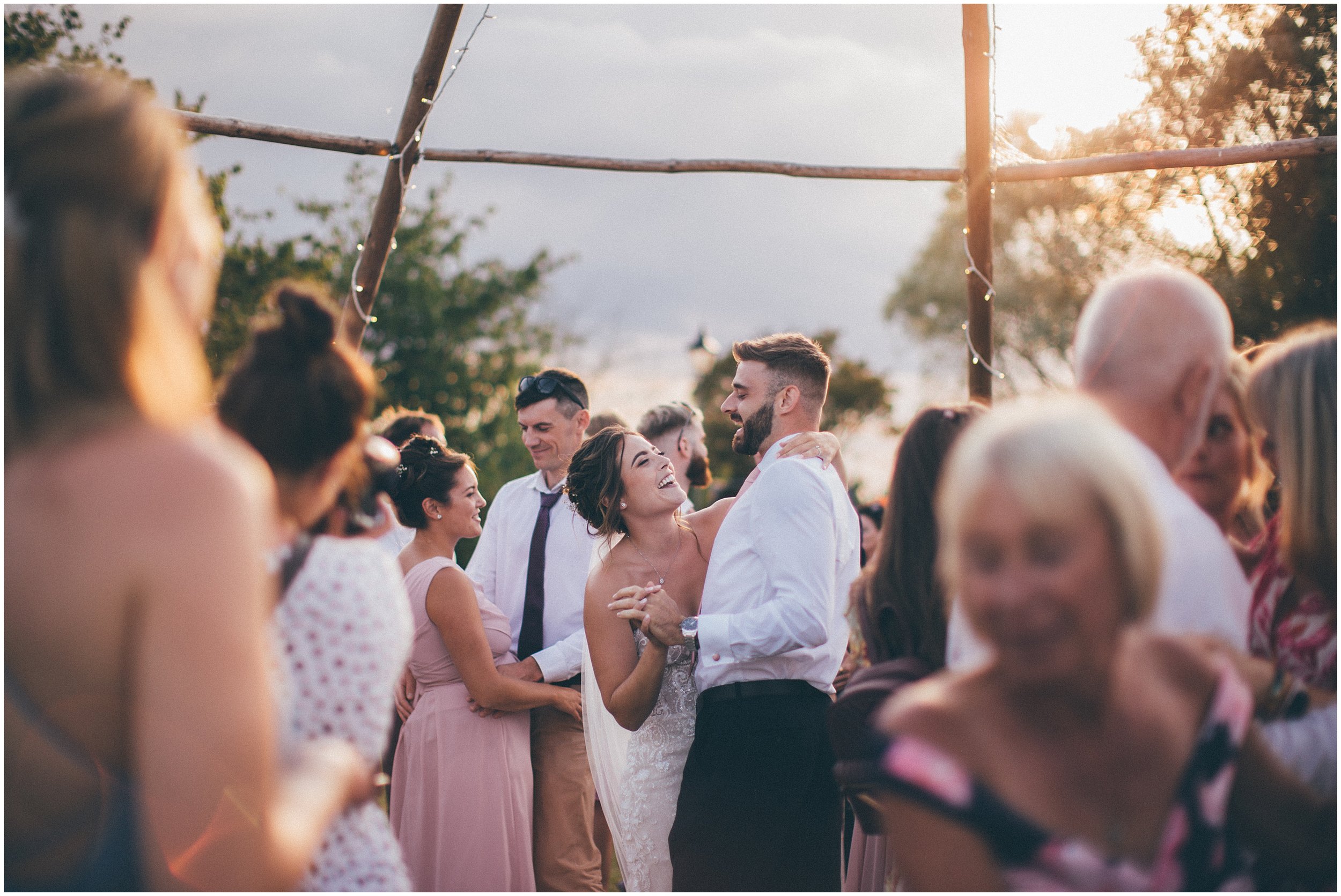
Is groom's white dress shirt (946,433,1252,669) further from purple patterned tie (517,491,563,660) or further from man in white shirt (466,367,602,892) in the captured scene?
purple patterned tie (517,491,563,660)

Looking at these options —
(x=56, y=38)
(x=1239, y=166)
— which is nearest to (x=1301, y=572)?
(x=1239, y=166)

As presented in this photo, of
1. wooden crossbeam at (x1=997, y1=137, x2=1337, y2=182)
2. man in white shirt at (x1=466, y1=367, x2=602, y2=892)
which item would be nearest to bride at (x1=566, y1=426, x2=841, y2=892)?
man in white shirt at (x1=466, y1=367, x2=602, y2=892)

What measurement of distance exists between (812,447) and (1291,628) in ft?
5.72

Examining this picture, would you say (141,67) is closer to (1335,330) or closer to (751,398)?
(751,398)

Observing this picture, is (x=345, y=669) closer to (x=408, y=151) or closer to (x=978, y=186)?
(x=408, y=151)

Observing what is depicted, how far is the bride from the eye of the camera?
11.1 ft

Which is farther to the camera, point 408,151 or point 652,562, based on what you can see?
point 408,151

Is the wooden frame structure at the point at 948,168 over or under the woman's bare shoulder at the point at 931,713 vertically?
over

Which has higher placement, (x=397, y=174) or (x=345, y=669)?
(x=397, y=174)

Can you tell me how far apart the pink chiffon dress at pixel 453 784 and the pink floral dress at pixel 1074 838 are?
2.49 metres

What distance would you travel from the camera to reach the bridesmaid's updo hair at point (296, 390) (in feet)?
5.31

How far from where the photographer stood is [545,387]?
4.88 meters

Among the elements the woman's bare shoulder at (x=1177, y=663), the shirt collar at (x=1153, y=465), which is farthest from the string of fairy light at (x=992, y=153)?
the woman's bare shoulder at (x=1177, y=663)

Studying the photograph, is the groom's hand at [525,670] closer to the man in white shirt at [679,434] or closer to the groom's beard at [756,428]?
the groom's beard at [756,428]
